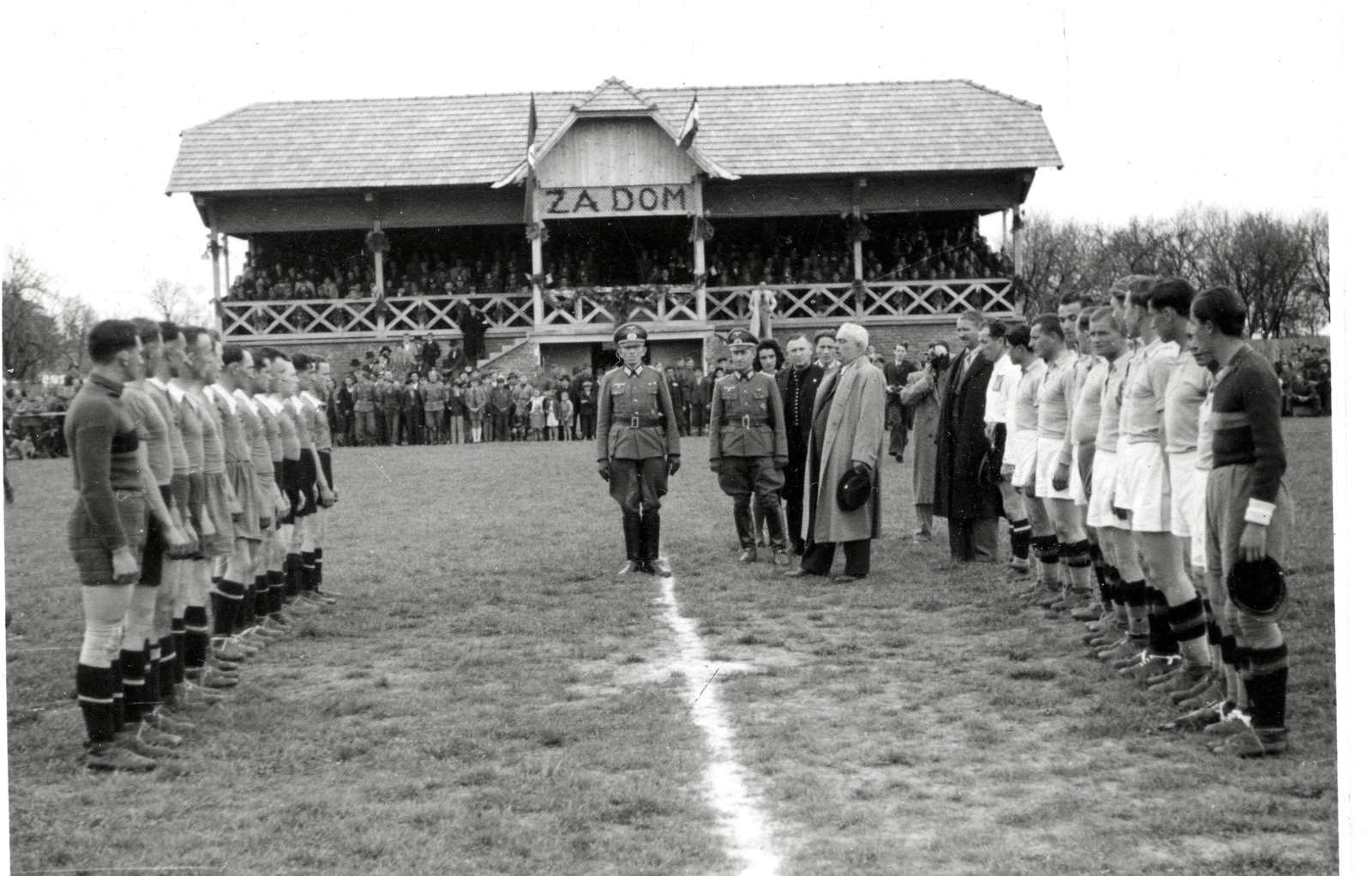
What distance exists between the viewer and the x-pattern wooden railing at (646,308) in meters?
28.5

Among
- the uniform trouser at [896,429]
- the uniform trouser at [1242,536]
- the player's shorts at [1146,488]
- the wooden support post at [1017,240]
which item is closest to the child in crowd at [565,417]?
the uniform trouser at [896,429]

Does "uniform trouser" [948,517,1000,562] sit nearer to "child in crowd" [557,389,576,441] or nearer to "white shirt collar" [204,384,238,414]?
"white shirt collar" [204,384,238,414]

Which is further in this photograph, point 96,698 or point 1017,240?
point 1017,240

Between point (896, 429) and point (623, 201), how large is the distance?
38.5ft

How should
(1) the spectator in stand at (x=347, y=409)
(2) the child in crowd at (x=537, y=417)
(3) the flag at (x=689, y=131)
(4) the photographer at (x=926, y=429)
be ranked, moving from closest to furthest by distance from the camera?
(4) the photographer at (x=926, y=429)
(1) the spectator in stand at (x=347, y=409)
(2) the child in crowd at (x=537, y=417)
(3) the flag at (x=689, y=131)

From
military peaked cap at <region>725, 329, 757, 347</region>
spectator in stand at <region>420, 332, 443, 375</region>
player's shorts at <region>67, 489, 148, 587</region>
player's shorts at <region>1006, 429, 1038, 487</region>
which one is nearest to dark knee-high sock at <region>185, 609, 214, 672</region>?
player's shorts at <region>67, 489, 148, 587</region>

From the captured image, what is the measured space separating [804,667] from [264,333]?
2368cm

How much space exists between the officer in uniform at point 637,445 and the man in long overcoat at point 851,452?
1.22 meters

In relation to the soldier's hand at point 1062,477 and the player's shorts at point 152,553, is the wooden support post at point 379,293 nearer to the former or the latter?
the soldier's hand at point 1062,477

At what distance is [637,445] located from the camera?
10.0m

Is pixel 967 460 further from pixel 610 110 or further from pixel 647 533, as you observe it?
pixel 610 110

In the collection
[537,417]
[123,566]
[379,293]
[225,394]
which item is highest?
[379,293]

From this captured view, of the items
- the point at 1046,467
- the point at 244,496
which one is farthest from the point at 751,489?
the point at 244,496

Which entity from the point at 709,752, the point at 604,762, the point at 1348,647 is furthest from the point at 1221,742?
the point at 604,762
